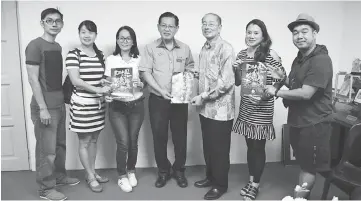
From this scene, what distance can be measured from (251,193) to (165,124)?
965 millimetres

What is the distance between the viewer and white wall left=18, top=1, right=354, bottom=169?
2906mm

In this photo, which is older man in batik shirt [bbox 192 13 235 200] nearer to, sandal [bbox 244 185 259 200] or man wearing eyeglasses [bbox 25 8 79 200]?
sandal [bbox 244 185 259 200]

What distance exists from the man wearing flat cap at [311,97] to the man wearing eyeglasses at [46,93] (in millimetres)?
1785

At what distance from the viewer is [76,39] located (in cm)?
294

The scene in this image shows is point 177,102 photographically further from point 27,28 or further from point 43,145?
point 27,28

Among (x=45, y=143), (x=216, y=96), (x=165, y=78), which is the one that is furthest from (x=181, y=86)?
(x=45, y=143)

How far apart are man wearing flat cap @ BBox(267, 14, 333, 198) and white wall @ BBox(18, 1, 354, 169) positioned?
→ 3.82 feet

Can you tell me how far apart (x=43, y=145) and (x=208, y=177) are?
150 centimetres

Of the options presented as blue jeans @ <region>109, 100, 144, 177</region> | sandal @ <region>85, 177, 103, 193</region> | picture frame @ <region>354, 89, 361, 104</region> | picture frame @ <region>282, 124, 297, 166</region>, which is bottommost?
sandal @ <region>85, 177, 103, 193</region>

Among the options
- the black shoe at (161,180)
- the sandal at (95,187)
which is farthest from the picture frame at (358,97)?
the sandal at (95,187)

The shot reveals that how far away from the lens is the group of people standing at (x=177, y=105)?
6.64 ft

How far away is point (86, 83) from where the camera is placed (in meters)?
2.38

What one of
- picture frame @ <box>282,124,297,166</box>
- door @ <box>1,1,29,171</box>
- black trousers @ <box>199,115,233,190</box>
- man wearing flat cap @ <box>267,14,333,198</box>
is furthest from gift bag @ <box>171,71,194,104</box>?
door @ <box>1,1,29,171</box>

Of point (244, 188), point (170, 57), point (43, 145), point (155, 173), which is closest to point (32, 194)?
point (43, 145)
